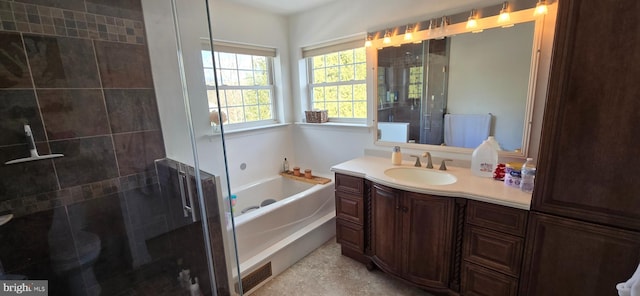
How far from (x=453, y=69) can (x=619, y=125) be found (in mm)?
1061

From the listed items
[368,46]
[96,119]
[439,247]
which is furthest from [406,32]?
[96,119]

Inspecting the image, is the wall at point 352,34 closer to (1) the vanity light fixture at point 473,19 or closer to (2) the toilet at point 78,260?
(1) the vanity light fixture at point 473,19

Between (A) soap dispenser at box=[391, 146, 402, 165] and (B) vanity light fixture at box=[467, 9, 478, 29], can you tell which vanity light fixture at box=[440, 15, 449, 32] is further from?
(A) soap dispenser at box=[391, 146, 402, 165]

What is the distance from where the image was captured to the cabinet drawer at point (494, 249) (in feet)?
4.45

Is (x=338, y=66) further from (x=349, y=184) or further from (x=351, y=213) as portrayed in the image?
(x=351, y=213)

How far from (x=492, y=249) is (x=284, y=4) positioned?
2.70 m

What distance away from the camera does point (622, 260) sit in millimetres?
1100

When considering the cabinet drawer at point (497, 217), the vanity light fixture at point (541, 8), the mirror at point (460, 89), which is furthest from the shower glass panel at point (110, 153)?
the vanity light fixture at point (541, 8)

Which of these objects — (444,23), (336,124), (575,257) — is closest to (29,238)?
(336,124)

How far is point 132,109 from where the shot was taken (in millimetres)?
1745

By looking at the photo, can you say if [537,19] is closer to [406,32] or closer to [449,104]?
[449,104]

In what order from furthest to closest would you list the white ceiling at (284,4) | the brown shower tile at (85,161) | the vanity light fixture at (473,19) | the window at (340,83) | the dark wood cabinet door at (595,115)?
the window at (340,83)
the white ceiling at (284,4)
the vanity light fixture at (473,19)
the brown shower tile at (85,161)
the dark wood cabinet door at (595,115)

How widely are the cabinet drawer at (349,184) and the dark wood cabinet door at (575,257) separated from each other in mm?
1017

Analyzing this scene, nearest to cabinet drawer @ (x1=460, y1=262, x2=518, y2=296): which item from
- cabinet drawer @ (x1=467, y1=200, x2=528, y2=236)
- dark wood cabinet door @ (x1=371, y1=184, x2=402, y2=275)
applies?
cabinet drawer @ (x1=467, y1=200, x2=528, y2=236)
